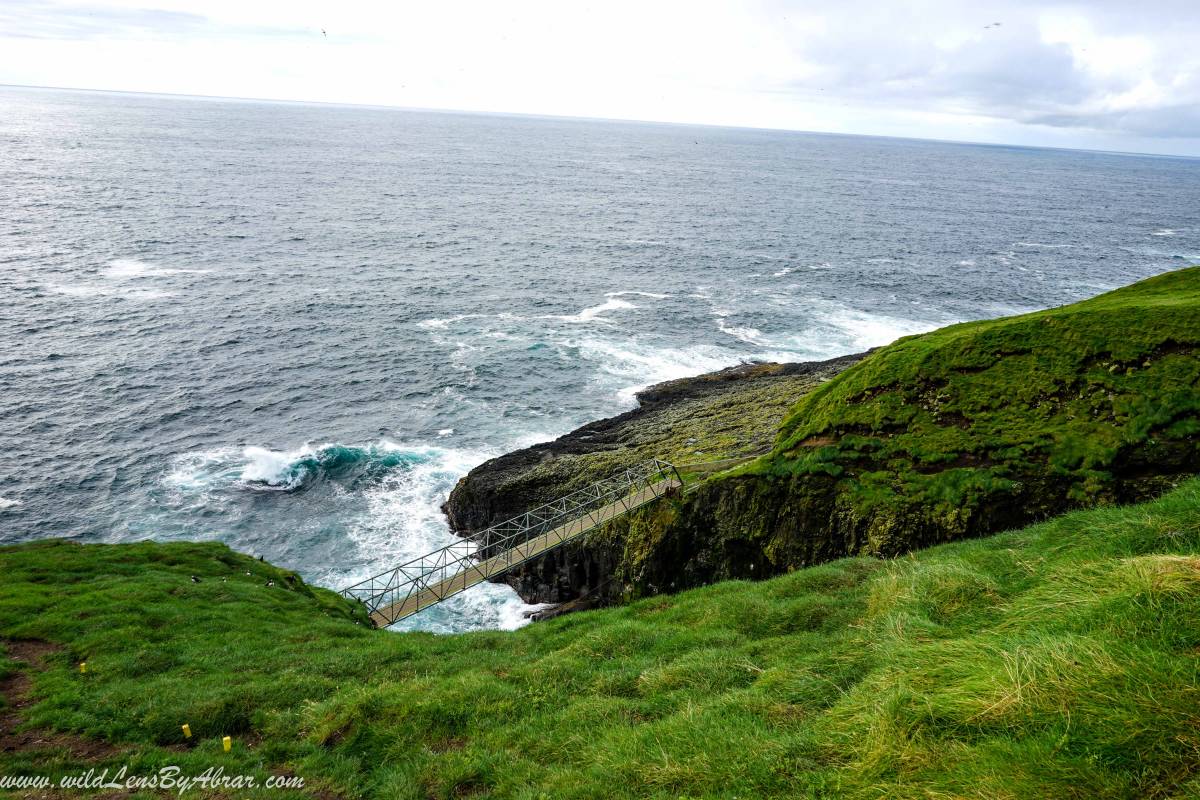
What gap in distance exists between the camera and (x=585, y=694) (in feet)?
49.6

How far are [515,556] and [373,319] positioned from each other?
51321 millimetres

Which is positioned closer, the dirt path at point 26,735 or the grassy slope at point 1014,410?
the dirt path at point 26,735

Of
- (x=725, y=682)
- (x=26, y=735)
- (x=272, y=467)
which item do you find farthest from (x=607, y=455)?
(x=26, y=735)

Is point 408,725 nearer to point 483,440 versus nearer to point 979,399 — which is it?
point 979,399

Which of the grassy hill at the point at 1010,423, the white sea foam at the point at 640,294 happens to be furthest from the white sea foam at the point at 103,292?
the grassy hill at the point at 1010,423

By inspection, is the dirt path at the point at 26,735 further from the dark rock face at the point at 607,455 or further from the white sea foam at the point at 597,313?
the white sea foam at the point at 597,313

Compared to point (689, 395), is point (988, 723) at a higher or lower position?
higher

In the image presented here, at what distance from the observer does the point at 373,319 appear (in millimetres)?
72000

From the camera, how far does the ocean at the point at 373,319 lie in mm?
42375

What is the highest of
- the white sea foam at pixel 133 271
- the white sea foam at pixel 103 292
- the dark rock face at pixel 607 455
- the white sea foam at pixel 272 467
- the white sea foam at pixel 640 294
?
the white sea foam at pixel 640 294

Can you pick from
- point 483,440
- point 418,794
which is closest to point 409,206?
point 483,440

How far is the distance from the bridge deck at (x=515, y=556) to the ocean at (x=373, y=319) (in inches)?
283

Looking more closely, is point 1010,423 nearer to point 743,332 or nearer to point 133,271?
point 743,332

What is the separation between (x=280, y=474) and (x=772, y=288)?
2570 inches
